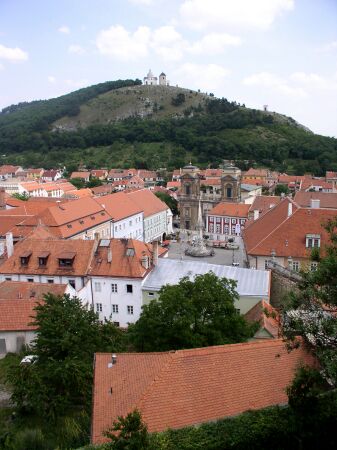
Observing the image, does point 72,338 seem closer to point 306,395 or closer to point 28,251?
point 306,395

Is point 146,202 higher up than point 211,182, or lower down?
lower down

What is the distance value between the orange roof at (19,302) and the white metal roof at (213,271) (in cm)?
672

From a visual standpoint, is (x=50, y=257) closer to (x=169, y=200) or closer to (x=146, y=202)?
(x=146, y=202)

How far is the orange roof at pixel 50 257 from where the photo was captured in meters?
33.0

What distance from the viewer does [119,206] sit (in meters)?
61.4

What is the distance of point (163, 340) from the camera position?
1983 cm

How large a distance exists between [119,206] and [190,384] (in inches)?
1917

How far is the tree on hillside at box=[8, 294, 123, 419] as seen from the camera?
18.0m

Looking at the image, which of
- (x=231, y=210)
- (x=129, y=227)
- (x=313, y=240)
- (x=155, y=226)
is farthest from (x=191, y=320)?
(x=231, y=210)

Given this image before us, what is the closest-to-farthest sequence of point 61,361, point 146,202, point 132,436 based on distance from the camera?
point 132,436 < point 61,361 < point 146,202

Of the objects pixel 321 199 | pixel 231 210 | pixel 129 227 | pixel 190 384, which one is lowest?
pixel 129 227

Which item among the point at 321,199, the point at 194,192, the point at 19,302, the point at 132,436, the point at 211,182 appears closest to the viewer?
the point at 132,436

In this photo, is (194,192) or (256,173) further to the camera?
(256,173)

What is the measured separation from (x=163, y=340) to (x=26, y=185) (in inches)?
3606
